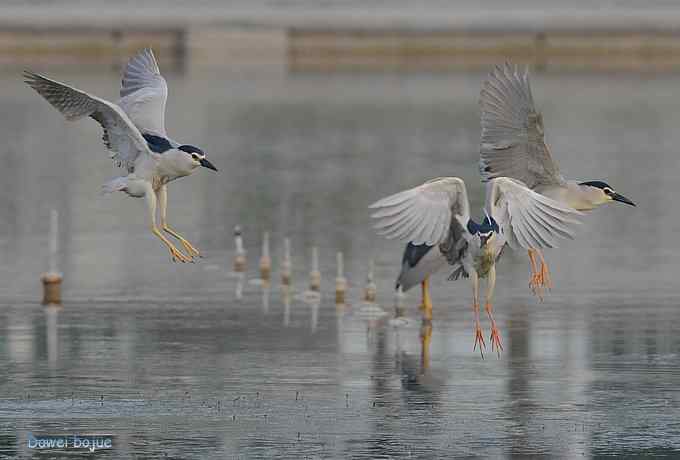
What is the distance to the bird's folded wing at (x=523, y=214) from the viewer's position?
24906 millimetres

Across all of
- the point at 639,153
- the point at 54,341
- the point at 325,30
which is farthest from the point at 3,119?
the point at 54,341

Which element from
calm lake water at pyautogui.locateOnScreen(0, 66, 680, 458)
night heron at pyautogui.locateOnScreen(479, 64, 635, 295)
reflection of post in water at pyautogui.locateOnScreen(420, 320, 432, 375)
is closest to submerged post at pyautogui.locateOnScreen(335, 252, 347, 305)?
calm lake water at pyautogui.locateOnScreen(0, 66, 680, 458)

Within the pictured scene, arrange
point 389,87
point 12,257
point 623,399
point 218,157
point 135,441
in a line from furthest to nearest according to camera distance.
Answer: point 389,87, point 218,157, point 12,257, point 623,399, point 135,441

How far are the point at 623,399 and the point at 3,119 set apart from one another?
65987mm

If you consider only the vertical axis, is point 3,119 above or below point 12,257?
above

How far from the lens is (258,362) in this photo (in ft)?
89.1

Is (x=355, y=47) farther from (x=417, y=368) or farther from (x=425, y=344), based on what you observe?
(x=417, y=368)

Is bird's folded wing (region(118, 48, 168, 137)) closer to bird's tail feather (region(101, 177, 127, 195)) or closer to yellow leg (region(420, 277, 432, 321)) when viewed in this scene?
bird's tail feather (region(101, 177, 127, 195))

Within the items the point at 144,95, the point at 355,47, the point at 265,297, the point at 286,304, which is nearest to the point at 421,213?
the point at 144,95

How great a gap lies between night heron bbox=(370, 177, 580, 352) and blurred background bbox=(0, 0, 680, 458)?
1.65 metres

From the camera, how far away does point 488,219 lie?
2491 cm

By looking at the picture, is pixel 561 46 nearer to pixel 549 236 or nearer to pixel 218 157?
pixel 218 157

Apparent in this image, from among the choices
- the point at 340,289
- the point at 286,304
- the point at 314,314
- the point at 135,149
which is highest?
the point at 135,149

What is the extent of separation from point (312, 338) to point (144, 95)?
14.4ft
